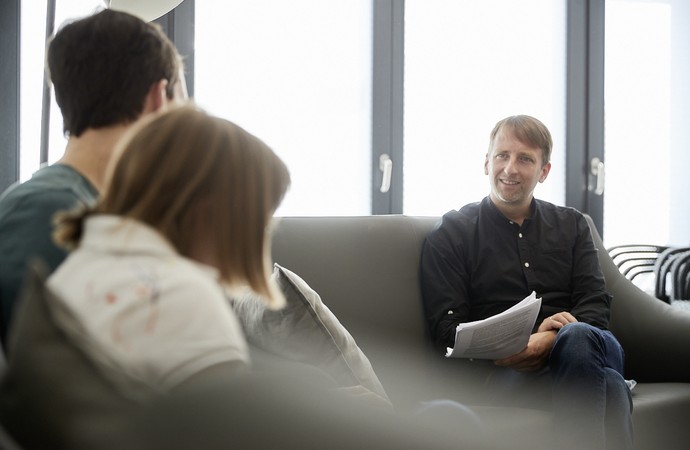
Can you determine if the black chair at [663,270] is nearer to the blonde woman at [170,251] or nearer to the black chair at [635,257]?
the black chair at [635,257]

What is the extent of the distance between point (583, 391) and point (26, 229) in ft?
5.06

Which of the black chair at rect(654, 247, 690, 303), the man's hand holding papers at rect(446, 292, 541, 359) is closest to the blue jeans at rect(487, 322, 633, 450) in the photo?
the man's hand holding papers at rect(446, 292, 541, 359)

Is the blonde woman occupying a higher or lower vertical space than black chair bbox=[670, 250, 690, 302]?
higher

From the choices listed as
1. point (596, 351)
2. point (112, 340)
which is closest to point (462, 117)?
point (596, 351)

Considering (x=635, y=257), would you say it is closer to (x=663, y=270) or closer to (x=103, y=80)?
(x=663, y=270)

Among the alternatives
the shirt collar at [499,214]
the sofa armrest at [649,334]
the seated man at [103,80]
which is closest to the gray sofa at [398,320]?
the sofa armrest at [649,334]

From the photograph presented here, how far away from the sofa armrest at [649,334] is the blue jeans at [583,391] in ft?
1.48

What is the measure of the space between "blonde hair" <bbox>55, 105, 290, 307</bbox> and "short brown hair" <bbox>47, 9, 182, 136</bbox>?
0.48 meters

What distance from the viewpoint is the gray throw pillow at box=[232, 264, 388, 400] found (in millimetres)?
1760

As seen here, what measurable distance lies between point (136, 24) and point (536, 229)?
1680mm

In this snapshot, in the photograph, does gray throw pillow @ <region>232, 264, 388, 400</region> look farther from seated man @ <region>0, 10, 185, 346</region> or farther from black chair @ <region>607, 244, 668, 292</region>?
black chair @ <region>607, 244, 668, 292</region>

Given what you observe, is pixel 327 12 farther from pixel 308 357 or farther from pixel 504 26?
pixel 308 357

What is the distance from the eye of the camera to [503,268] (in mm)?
2613

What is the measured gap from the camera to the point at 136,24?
57.8 inches
